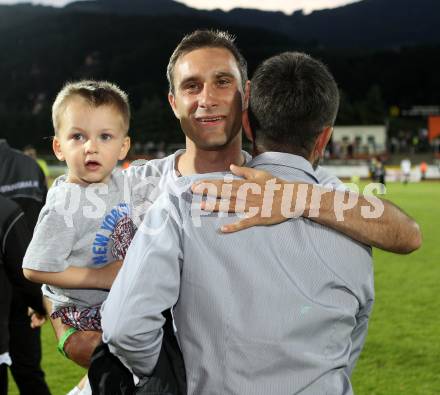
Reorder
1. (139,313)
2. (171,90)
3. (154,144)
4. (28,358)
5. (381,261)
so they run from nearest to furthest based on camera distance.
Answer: (139,313) < (171,90) < (28,358) < (381,261) < (154,144)

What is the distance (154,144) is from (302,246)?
87380 millimetres

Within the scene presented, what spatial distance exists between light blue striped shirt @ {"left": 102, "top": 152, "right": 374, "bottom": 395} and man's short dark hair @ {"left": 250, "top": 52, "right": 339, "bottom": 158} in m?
0.26

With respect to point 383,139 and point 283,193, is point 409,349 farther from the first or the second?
point 383,139

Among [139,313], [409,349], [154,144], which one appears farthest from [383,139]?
[139,313]

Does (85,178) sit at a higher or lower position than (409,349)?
higher

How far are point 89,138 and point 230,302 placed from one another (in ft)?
3.28

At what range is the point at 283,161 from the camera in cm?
185

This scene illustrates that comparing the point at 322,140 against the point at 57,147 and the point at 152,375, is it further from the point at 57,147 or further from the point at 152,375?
the point at 57,147

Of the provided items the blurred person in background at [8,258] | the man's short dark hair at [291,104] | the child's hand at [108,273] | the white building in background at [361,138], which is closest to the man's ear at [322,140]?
the man's short dark hair at [291,104]

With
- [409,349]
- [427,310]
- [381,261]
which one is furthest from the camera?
[381,261]

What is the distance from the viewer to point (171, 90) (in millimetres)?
2986

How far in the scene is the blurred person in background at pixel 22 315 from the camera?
425 centimetres

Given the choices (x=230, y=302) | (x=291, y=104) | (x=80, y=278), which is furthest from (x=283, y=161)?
(x=80, y=278)

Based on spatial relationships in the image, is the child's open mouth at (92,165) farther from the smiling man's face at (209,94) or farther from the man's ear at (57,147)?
the smiling man's face at (209,94)
